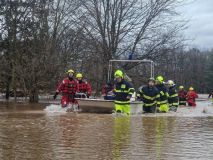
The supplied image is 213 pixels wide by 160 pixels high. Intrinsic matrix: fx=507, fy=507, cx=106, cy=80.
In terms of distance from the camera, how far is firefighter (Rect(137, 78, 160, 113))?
21.0 m

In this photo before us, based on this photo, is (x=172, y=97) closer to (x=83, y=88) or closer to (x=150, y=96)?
(x=150, y=96)

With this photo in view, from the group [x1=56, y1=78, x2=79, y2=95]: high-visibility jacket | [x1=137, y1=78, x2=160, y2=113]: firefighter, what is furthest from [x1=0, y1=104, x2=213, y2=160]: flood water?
[x1=56, y1=78, x2=79, y2=95]: high-visibility jacket

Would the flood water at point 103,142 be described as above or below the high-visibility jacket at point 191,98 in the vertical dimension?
below

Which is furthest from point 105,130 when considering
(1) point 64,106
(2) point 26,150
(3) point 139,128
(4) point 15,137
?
(1) point 64,106

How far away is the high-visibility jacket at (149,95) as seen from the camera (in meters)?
21.0

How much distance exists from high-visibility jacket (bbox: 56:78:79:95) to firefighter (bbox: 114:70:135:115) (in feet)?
15.9

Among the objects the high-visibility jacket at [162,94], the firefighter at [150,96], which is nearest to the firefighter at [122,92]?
the firefighter at [150,96]

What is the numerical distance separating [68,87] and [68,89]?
4.1 inches

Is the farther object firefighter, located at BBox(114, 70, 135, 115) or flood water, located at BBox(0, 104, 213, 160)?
firefighter, located at BBox(114, 70, 135, 115)

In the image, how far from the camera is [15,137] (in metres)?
11.1

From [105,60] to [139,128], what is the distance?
81.8 feet

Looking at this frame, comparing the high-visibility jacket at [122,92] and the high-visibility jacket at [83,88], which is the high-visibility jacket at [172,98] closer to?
the high-visibility jacket at [83,88]

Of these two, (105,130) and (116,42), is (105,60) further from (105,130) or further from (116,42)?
(105,130)

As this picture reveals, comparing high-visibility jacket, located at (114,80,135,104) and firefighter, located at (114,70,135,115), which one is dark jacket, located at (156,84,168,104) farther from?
high-visibility jacket, located at (114,80,135,104)
